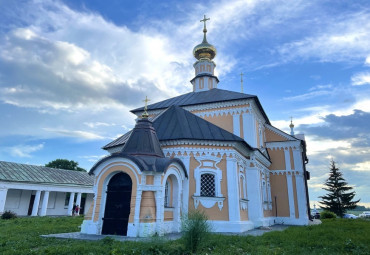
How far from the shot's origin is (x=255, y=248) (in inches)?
316

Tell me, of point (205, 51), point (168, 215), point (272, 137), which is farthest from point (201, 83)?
point (168, 215)

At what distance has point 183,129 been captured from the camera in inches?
581

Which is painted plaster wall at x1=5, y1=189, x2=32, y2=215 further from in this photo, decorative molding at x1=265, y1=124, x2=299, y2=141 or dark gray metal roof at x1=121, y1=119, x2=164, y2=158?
decorative molding at x1=265, y1=124, x2=299, y2=141

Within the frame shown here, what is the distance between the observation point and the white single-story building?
86.6 ft

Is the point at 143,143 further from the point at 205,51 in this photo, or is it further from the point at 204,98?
the point at 205,51

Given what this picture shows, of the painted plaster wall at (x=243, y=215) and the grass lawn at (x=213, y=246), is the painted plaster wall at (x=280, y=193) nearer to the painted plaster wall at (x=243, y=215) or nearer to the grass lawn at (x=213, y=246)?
the painted plaster wall at (x=243, y=215)

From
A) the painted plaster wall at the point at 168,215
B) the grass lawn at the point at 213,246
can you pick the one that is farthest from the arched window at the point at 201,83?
the grass lawn at the point at 213,246

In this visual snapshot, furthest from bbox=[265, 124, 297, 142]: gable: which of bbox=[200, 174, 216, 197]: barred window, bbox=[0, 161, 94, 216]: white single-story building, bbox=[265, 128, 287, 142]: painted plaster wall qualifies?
bbox=[0, 161, 94, 216]: white single-story building

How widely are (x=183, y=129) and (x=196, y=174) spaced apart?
2.59m

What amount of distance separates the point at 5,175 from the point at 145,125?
2077cm

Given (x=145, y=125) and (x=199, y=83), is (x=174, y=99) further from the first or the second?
(x=145, y=125)

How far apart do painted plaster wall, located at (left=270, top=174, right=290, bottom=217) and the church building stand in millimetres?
75

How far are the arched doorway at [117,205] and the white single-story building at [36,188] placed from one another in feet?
63.3

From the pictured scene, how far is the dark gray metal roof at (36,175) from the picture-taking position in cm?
2669
